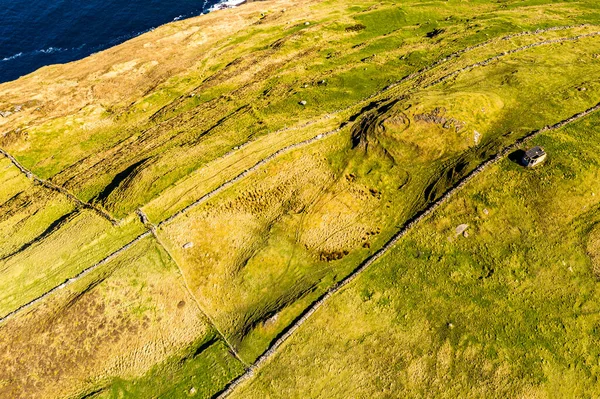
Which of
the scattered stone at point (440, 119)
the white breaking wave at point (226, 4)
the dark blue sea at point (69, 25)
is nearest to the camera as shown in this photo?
the scattered stone at point (440, 119)

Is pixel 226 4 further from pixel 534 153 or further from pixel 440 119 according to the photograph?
pixel 534 153

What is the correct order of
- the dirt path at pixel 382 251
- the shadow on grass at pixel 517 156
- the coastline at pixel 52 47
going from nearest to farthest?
the dirt path at pixel 382 251
the shadow on grass at pixel 517 156
the coastline at pixel 52 47

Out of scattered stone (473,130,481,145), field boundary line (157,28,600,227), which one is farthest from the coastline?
scattered stone (473,130,481,145)

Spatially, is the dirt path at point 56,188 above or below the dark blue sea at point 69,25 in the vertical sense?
below

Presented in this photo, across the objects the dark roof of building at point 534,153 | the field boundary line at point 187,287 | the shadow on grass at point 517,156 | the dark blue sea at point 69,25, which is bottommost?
the field boundary line at point 187,287

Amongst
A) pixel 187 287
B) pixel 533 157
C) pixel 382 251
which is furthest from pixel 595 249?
pixel 187 287

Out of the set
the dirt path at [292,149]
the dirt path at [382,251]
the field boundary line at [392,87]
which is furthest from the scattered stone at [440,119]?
the field boundary line at [392,87]

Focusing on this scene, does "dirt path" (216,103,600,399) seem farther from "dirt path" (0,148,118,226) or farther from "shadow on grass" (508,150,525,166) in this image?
"dirt path" (0,148,118,226)

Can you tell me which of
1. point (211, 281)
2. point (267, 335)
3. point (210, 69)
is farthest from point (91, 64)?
point (267, 335)

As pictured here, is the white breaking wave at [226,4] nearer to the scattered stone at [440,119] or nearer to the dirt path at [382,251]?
the scattered stone at [440,119]
